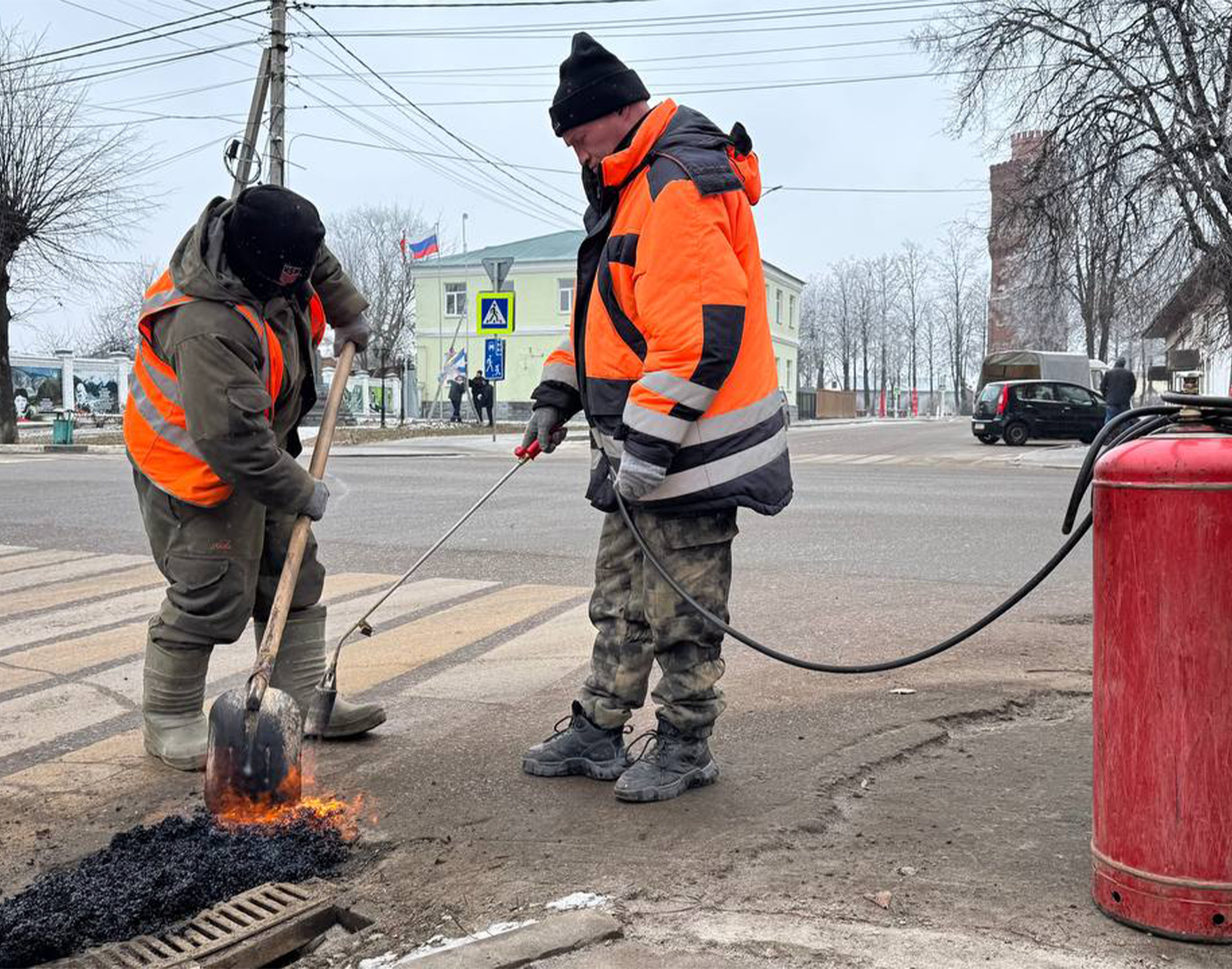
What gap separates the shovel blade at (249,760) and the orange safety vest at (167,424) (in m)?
0.69

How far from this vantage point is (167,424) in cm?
355

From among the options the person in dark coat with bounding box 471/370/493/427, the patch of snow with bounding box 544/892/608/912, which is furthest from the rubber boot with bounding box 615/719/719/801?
the person in dark coat with bounding box 471/370/493/427

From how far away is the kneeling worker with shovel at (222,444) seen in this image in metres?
3.40

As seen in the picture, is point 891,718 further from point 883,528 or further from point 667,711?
point 883,528

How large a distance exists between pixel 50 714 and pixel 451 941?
2583 mm

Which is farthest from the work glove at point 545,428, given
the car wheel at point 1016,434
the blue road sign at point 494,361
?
the car wheel at point 1016,434

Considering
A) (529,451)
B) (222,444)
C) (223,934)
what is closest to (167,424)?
(222,444)

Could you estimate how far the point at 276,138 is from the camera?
2066cm

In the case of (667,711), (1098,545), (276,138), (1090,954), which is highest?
(276,138)

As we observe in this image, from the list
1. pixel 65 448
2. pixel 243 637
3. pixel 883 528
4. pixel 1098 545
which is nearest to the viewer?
pixel 1098 545

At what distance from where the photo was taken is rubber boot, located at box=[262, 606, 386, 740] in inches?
153

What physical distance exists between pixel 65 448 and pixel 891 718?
76.6 feet

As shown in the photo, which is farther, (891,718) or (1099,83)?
(1099,83)

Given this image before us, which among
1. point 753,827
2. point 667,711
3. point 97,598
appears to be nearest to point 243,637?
point 97,598
